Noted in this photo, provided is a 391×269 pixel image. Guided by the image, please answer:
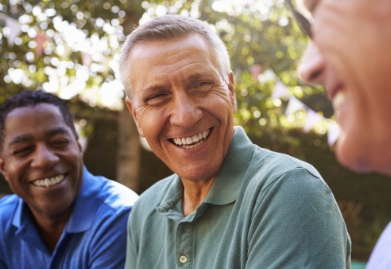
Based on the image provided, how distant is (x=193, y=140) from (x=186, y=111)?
0.38 feet

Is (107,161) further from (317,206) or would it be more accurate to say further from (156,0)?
(317,206)

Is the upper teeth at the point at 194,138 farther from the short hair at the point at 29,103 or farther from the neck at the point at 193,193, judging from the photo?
the short hair at the point at 29,103

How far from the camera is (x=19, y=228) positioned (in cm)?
272

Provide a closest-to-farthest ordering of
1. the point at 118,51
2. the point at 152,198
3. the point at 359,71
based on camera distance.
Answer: the point at 359,71
the point at 152,198
the point at 118,51

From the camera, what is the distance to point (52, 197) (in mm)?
2629

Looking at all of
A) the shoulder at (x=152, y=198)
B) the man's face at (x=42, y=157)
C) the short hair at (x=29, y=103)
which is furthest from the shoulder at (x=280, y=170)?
the short hair at (x=29, y=103)

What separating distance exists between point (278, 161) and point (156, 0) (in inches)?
155

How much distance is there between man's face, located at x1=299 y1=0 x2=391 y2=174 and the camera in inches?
22.6

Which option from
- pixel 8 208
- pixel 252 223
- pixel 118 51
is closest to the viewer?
pixel 252 223

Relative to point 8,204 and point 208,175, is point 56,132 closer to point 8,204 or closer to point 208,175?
point 8,204

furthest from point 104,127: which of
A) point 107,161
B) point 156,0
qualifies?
point 156,0

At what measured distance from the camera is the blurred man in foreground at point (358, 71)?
574 millimetres

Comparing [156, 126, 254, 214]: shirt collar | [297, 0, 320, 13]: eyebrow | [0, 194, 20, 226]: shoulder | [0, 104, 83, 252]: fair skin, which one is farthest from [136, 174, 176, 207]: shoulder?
[297, 0, 320, 13]: eyebrow

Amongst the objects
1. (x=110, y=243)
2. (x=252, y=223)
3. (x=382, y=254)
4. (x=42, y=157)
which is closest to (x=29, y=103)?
(x=42, y=157)
